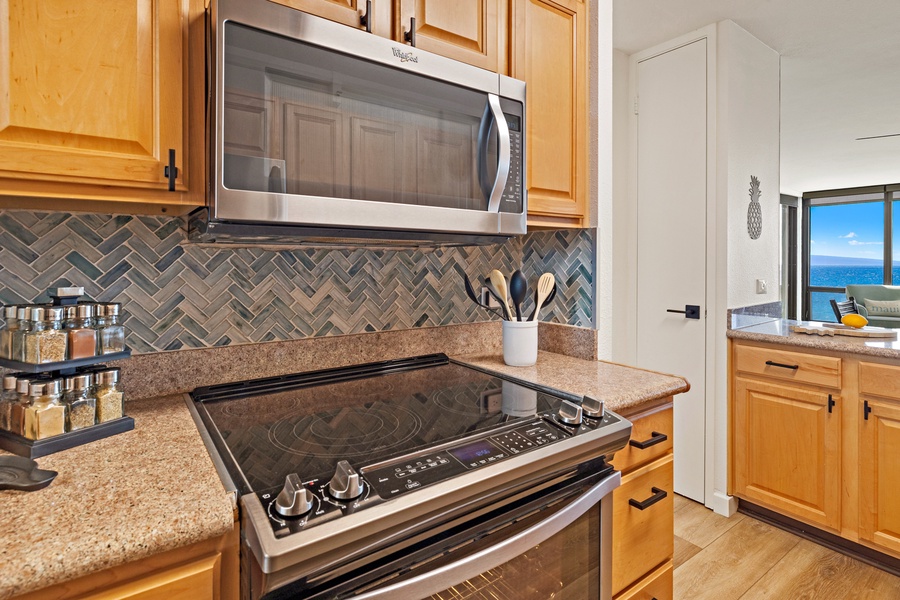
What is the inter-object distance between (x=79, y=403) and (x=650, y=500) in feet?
4.49

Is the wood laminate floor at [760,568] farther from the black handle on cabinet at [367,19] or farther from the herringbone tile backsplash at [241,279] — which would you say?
the black handle on cabinet at [367,19]

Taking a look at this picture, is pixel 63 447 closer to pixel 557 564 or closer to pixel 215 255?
pixel 215 255

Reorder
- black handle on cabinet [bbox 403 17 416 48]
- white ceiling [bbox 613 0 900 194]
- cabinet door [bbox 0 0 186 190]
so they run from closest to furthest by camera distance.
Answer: cabinet door [bbox 0 0 186 190], black handle on cabinet [bbox 403 17 416 48], white ceiling [bbox 613 0 900 194]

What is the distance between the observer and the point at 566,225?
164 cm

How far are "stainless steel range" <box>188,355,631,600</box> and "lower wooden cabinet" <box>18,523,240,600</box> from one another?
3 cm

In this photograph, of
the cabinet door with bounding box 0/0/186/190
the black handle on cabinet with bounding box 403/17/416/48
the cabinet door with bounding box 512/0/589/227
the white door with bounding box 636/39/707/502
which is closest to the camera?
the cabinet door with bounding box 0/0/186/190

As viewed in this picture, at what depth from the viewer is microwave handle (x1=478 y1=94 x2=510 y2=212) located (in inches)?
52.0

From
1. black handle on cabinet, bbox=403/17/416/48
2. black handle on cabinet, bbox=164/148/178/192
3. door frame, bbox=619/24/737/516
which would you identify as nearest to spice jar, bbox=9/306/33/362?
black handle on cabinet, bbox=164/148/178/192

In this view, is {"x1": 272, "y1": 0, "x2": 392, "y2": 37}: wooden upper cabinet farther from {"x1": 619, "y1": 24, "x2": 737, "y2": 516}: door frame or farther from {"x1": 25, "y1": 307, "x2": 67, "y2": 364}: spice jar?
{"x1": 619, "y1": 24, "x2": 737, "y2": 516}: door frame

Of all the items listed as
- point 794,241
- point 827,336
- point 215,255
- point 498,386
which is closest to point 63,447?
point 215,255

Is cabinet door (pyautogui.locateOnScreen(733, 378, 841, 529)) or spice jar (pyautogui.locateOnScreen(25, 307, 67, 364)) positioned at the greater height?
spice jar (pyautogui.locateOnScreen(25, 307, 67, 364))

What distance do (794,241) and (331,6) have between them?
345 inches

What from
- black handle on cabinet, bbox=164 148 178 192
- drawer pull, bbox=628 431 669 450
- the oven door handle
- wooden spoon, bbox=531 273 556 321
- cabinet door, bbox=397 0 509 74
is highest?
cabinet door, bbox=397 0 509 74

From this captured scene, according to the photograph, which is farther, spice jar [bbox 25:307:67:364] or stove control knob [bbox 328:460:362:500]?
spice jar [bbox 25:307:67:364]
